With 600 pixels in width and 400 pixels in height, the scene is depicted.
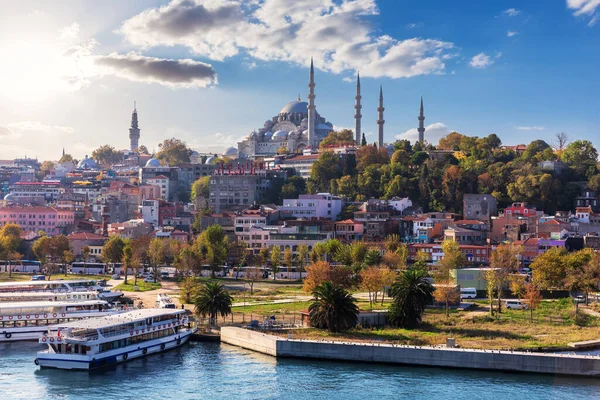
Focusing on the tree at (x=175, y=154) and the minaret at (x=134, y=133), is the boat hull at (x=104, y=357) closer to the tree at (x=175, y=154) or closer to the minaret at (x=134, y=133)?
the tree at (x=175, y=154)

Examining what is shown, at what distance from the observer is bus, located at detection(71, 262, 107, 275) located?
74.2 metres

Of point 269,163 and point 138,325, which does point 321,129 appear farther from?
point 138,325

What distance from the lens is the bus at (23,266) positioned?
7500cm

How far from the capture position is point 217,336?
1686 inches

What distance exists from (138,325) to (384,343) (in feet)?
38.9

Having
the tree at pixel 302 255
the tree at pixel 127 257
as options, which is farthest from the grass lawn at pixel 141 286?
the tree at pixel 302 255

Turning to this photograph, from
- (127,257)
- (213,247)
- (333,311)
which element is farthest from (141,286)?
(333,311)

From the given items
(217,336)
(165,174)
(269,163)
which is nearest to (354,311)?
(217,336)

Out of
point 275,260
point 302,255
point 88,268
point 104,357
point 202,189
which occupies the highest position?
point 202,189

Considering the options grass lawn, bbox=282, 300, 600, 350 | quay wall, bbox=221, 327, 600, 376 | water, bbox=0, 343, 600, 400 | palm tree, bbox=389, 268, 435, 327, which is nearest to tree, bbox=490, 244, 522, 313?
grass lawn, bbox=282, 300, 600, 350

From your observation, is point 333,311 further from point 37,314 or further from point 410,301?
point 37,314

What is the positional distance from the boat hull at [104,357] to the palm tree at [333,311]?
296 inches

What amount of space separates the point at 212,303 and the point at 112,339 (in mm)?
7423

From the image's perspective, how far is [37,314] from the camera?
143ft
